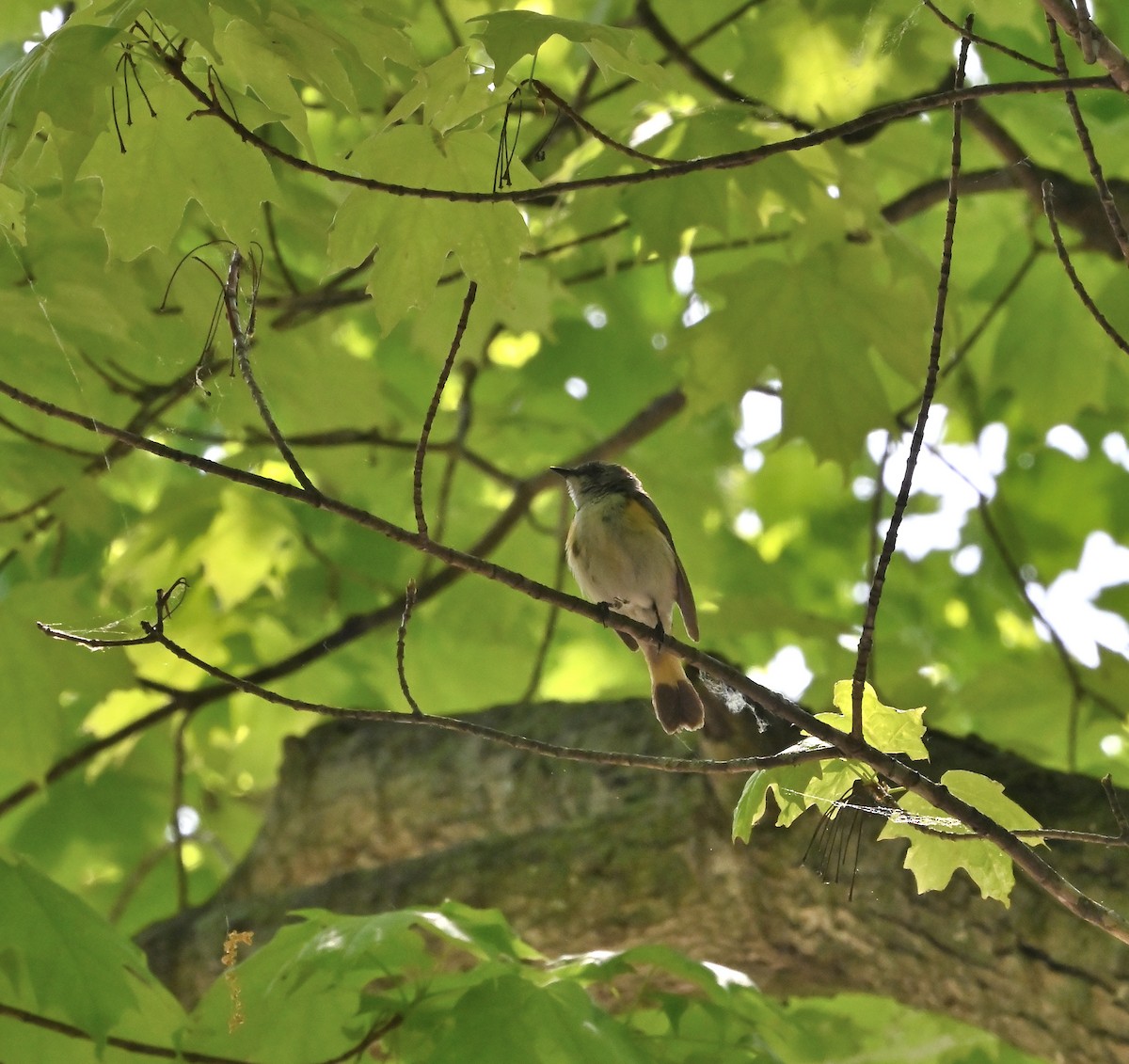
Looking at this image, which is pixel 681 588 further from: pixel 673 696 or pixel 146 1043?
pixel 146 1043

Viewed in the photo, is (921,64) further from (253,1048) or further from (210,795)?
(210,795)

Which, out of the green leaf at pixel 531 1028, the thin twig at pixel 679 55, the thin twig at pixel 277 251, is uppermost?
the thin twig at pixel 679 55

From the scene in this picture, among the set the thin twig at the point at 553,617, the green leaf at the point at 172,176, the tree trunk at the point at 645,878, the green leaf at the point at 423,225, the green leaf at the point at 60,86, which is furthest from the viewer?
the thin twig at the point at 553,617

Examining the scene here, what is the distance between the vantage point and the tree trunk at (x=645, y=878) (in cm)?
257

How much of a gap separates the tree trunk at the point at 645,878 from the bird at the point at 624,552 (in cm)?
33

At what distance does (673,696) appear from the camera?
10.9 ft

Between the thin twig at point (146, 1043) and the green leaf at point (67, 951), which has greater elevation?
the green leaf at point (67, 951)

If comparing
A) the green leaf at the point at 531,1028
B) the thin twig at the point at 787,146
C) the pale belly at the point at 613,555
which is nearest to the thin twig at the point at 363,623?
the pale belly at the point at 613,555

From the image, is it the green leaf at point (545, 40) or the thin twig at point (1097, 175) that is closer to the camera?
the thin twig at point (1097, 175)

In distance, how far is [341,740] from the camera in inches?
160

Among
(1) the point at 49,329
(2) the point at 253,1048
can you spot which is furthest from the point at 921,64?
(2) the point at 253,1048

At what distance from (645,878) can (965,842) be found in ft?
4.57

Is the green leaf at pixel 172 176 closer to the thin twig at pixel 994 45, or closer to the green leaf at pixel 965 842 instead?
the thin twig at pixel 994 45

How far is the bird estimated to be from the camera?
3.60 meters
